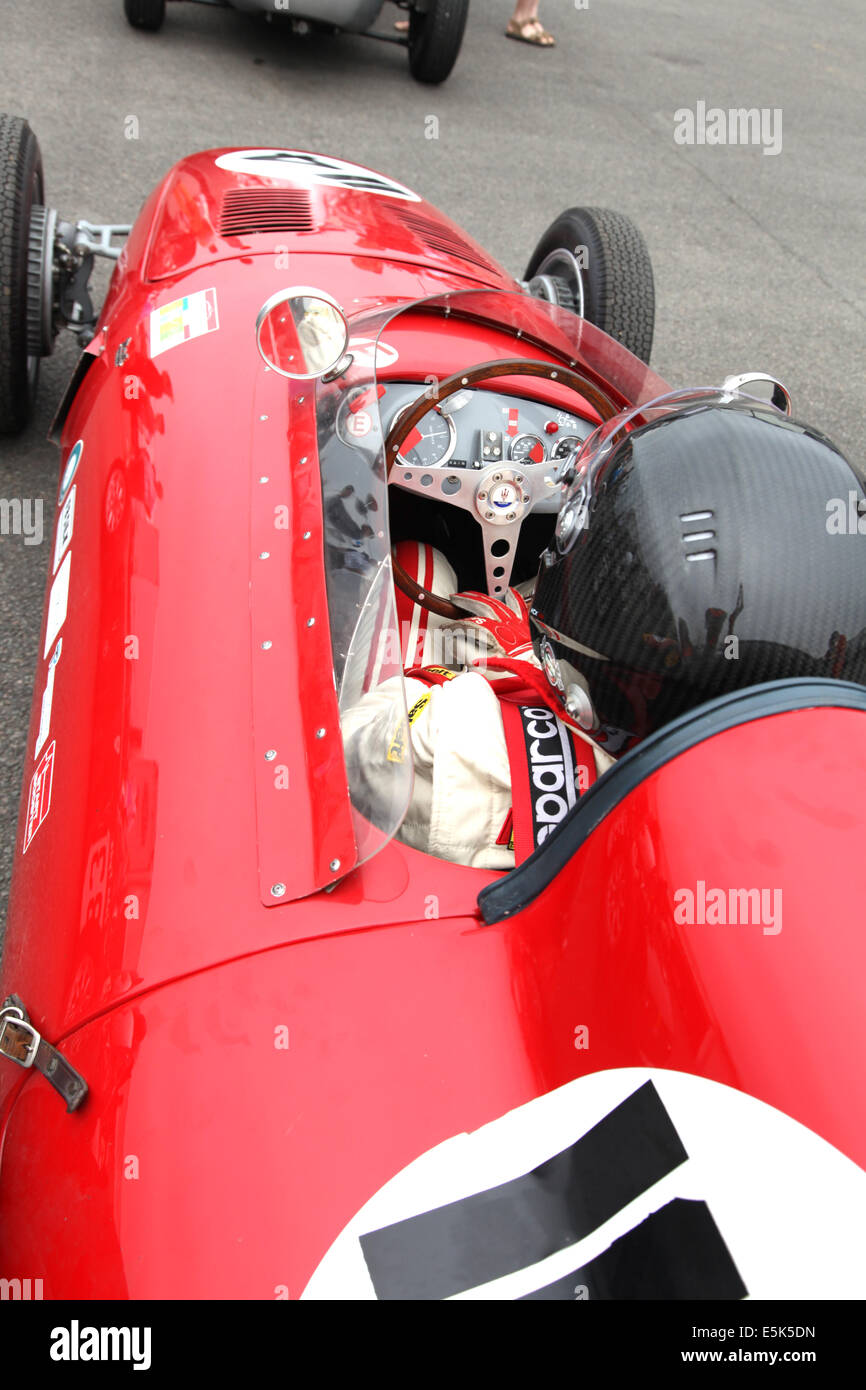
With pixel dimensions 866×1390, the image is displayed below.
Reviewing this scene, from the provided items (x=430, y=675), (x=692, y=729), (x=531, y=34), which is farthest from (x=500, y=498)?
(x=531, y=34)

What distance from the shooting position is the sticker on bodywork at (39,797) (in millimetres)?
1491

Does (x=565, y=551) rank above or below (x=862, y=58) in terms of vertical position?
below

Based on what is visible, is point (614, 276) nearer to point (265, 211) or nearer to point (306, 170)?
point (306, 170)

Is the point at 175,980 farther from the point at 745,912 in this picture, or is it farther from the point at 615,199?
the point at 615,199

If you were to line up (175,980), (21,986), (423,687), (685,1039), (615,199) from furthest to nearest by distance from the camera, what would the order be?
(615,199)
(423,687)
(21,986)
(175,980)
(685,1039)

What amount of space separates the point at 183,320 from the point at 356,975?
144cm

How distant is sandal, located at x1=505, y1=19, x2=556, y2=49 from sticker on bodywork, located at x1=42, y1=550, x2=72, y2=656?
6.94m

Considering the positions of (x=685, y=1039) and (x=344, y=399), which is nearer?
(x=685, y=1039)

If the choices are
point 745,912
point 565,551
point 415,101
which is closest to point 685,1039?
point 745,912

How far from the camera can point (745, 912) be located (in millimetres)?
958

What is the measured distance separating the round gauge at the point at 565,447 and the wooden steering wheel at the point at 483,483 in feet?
0.24

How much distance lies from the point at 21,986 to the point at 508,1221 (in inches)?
25.8

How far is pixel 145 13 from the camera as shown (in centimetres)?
570
